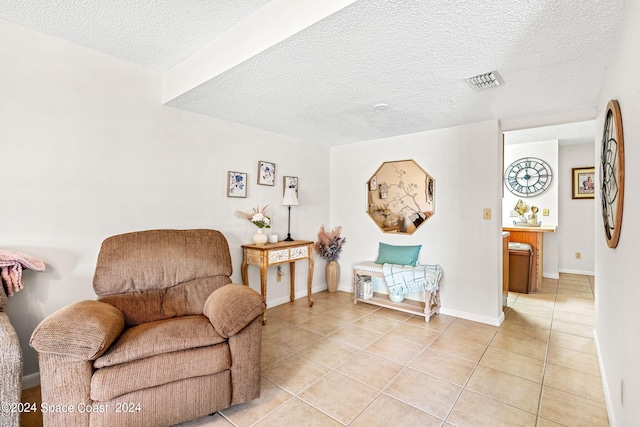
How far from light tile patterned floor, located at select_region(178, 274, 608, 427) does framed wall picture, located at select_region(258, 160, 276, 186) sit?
1505 millimetres

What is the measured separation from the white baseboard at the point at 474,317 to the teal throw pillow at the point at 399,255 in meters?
0.62

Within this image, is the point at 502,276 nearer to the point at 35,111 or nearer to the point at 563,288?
the point at 563,288

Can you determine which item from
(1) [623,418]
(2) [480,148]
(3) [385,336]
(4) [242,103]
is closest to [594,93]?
(2) [480,148]

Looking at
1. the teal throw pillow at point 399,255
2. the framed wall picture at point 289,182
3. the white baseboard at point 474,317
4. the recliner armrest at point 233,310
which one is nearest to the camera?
the recliner armrest at point 233,310

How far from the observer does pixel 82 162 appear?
217 centimetres

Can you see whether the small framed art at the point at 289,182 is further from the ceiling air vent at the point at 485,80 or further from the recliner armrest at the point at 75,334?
the recliner armrest at the point at 75,334

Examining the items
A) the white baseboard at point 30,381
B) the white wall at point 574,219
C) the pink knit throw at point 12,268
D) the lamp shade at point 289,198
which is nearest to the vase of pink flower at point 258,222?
the lamp shade at point 289,198

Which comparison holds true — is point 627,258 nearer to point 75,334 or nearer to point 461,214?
point 461,214

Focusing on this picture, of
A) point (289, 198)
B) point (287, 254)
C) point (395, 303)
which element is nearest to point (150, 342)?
point (287, 254)

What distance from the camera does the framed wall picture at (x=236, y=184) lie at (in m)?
3.11

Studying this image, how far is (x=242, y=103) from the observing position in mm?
2619

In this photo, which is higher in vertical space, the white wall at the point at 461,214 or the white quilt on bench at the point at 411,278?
the white wall at the point at 461,214

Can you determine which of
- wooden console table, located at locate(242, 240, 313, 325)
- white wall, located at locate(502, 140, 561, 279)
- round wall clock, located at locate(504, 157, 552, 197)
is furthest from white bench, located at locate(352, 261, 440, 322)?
round wall clock, located at locate(504, 157, 552, 197)

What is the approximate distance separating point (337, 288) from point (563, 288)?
10.8 feet
